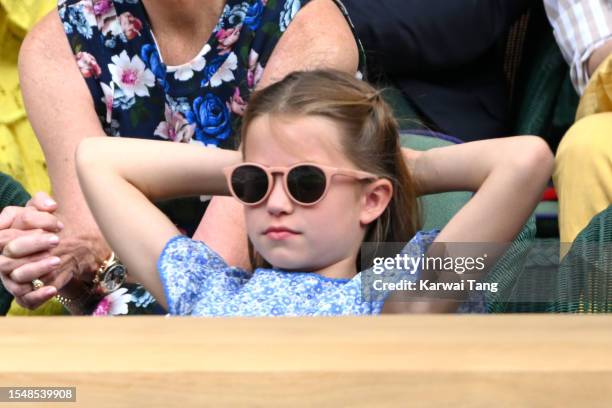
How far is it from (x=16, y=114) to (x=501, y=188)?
1.83 m

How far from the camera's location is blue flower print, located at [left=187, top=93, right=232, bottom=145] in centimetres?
250

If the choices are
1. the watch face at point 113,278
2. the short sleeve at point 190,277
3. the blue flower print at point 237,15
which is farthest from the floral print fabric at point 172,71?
the short sleeve at point 190,277

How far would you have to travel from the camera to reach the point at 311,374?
0.94m

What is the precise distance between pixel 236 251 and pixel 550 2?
3.93 feet

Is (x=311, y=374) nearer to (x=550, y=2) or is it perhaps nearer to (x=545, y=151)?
(x=545, y=151)

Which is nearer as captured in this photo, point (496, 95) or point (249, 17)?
point (249, 17)

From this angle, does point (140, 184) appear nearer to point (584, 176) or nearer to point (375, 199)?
point (375, 199)

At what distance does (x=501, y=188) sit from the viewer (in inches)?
74.4

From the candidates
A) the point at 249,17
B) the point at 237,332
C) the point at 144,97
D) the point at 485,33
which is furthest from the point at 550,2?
the point at 237,332

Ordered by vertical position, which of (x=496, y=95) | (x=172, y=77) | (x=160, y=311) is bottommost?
(x=160, y=311)

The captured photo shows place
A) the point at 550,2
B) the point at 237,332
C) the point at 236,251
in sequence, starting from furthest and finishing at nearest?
the point at 550,2
the point at 236,251
the point at 237,332

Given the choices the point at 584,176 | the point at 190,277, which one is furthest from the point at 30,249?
the point at 584,176

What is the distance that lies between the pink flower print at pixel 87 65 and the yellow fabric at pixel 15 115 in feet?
→ 2.56

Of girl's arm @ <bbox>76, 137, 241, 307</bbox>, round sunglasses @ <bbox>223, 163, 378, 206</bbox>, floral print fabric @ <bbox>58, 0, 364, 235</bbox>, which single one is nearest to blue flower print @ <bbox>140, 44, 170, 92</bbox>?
floral print fabric @ <bbox>58, 0, 364, 235</bbox>
